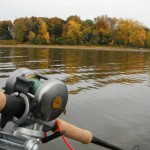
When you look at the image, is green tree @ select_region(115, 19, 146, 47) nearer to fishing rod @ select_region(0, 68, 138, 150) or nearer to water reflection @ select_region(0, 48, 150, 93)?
water reflection @ select_region(0, 48, 150, 93)

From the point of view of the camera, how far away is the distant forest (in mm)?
139875

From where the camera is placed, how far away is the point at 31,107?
221cm

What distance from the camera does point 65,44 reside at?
14312cm

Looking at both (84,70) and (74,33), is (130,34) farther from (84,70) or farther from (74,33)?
(84,70)

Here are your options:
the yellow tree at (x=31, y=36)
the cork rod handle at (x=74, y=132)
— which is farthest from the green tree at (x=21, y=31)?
the cork rod handle at (x=74, y=132)

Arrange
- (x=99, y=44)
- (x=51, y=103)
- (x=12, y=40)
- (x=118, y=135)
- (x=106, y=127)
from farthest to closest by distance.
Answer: (x=12, y=40)
(x=99, y=44)
(x=106, y=127)
(x=118, y=135)
(x=51, y=103)

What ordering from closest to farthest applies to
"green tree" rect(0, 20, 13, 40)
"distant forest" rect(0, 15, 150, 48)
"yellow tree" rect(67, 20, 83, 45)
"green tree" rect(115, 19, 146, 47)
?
1. "green tree" rect(115, 19, 146, 47)
2. "distant forest" rect(0, 15, 150, 48)
3. "yellow tree" rect(67, 20, 83, 45)
4. "green tree" rect(0, 20, 13, 40)

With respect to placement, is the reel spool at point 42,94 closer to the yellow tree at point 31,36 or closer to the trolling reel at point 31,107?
the trolling reel at point 31,107

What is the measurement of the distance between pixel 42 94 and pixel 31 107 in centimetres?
11

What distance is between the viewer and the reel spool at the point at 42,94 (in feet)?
7.25

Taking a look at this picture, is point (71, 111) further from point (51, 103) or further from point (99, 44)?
point (99, 44)

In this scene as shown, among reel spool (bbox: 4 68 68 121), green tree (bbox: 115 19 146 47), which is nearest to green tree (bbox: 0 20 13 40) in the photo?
green tree (bbox: 115 19 146 47)

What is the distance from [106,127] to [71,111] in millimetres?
2776

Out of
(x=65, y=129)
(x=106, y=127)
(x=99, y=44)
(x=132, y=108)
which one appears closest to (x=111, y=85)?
(x=132, y=108)
